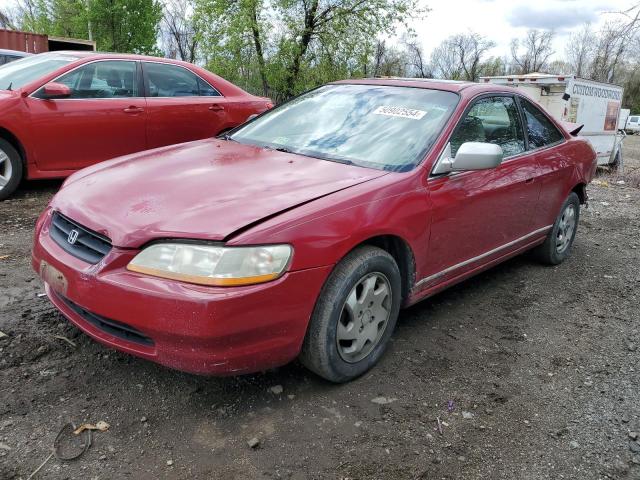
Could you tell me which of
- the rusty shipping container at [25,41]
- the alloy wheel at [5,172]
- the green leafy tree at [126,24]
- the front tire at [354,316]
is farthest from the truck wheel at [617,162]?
the green leafy tree at [126,24]

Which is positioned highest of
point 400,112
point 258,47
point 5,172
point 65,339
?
point 258,47

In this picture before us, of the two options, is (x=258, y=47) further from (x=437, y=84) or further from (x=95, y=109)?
(x=437, y=84)

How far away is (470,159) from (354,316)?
1166 mm

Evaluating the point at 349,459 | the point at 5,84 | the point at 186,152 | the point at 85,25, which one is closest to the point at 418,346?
the point at 349,459

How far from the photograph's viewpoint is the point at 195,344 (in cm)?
223

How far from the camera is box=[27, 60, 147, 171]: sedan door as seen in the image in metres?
5.61

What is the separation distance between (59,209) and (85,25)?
2784 cm

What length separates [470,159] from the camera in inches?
124

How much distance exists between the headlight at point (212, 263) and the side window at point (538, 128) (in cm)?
275

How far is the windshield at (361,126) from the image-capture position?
3.20 metres

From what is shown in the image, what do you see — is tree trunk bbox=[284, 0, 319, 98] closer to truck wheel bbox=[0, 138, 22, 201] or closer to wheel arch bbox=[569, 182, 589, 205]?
truck wheel bbox=[0, 138, 22, 201]

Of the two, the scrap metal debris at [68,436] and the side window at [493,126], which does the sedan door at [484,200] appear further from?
the scrap metal debris at [68,436]

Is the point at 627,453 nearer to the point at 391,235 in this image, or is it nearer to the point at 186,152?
the point at 391,235

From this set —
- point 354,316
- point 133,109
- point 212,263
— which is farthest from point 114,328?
point 133,109
